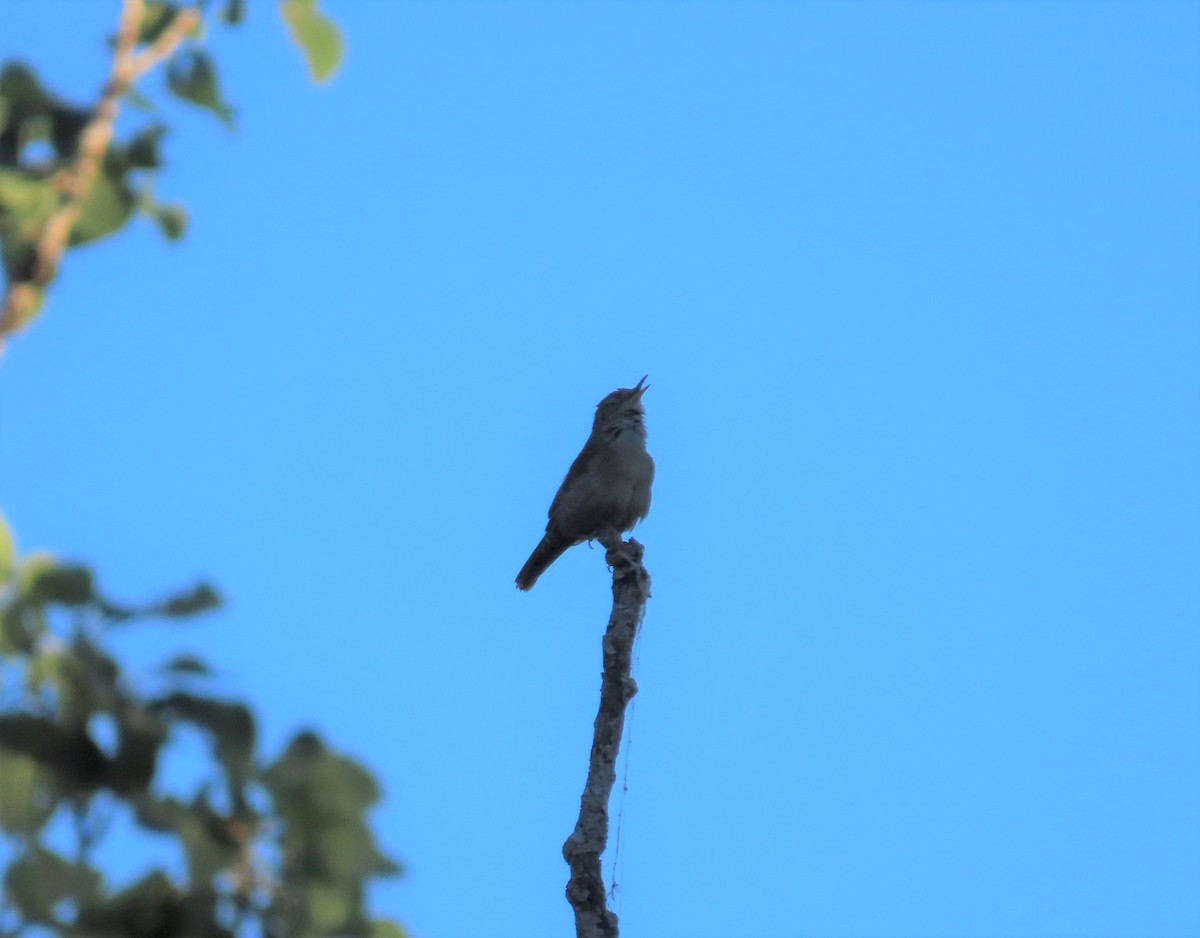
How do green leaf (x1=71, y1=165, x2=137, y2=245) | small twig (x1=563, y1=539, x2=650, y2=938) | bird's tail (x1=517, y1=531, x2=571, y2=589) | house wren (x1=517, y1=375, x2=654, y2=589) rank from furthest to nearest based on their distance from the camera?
bird's tail (x1=517, y1=531, x2=571, y2=589), house wren (x1=517, y1=375, x2=654, y2=589), small twig (x1=563, y1=539, x2=650, y2=938), green leaf (x1=71, y1=165, x2=137, y2=245)

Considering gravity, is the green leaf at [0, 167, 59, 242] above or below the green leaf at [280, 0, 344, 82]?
below

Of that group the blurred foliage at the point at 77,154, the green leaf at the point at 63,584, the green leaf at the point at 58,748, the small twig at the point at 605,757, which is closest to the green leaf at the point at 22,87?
the blurred foliage at the point at 77,154

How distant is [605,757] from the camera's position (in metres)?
5.68

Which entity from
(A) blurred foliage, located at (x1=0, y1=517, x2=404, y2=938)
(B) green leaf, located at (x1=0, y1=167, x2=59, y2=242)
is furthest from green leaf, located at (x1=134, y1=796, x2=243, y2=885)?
(B) green leaf, located at (x1=0, y1=167, x2=59, y2=242)

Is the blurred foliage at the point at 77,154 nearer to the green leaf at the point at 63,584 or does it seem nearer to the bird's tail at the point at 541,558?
the green leaf at the point at 63,584

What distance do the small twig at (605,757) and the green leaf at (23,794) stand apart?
12.9 ft

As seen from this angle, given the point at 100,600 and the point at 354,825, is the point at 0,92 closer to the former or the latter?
the point at 100,600

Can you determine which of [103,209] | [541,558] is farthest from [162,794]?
[541,558]

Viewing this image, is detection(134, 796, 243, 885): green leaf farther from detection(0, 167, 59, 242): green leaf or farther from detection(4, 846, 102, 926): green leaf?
detection(0, 167, 59, 242): green leaf

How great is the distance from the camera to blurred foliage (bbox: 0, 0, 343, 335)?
1495mm

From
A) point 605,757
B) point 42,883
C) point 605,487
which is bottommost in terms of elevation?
point 42,883

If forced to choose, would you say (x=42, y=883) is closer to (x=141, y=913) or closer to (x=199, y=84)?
(x=141, y=913)

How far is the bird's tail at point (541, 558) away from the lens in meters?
11.0

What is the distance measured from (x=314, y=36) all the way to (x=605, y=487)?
868cm
